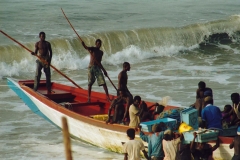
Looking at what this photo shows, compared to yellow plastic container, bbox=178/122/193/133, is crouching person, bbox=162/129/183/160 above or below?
below

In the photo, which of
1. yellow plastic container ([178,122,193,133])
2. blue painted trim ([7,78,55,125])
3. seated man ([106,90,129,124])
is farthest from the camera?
blue painted trim ([7,78,55,125])

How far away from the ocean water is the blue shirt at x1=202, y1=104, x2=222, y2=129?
6.32ft

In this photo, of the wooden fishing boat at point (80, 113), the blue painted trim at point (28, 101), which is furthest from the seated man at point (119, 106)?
the blue painted trim at point (28, 101)

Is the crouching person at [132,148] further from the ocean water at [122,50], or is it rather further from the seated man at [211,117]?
the ocean water at [122,50]

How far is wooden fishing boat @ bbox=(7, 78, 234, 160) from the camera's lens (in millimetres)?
9979

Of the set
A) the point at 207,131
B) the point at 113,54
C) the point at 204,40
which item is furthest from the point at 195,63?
the point at 207,131

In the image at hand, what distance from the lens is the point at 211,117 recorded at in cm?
907

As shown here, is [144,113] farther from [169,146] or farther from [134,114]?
[169,146]

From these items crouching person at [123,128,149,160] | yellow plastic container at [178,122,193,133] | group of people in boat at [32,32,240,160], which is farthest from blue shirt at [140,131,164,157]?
yellow plastic container at [178,122,193,133]

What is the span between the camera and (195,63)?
20906 millimetres

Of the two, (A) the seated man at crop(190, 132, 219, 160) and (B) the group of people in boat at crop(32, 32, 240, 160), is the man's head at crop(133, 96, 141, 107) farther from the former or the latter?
(A) the seated man at crop(190, 132, 219, 160)

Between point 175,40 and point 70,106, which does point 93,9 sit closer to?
point 175,40

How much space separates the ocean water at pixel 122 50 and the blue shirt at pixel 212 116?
1.93 m

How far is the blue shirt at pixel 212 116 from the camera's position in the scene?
9062 mm
